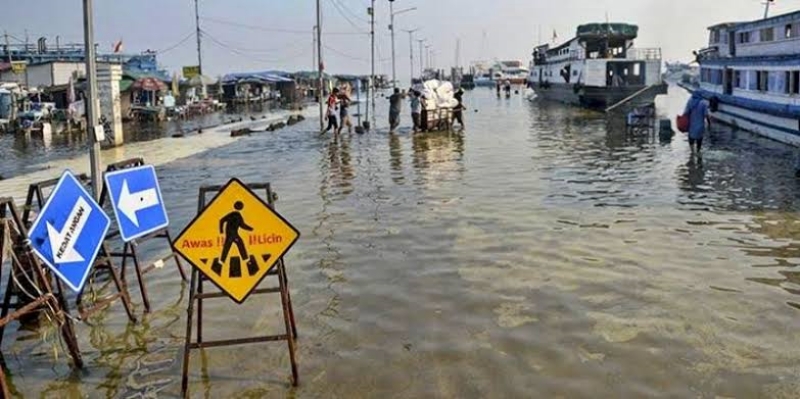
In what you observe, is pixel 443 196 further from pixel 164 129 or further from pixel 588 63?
pixel 588 63

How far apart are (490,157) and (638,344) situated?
46.1ft

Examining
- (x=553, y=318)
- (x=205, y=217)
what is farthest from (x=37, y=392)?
(x=553, y=318)

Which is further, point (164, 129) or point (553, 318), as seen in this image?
point (164, 129)

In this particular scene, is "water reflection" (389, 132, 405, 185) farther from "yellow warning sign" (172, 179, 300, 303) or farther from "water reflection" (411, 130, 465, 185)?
"yellow warning sign" (172, 179, 300, 303)

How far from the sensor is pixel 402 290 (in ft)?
25.9

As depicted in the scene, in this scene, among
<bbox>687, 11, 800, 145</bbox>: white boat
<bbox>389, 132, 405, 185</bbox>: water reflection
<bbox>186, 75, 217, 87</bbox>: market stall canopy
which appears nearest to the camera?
<bbox>389, 132, 405, 185</bbox>: water reflection

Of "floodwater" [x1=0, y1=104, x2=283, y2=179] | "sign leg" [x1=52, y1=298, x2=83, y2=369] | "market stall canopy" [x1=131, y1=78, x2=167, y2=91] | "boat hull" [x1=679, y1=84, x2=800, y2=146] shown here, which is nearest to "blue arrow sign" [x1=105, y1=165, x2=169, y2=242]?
"sign leg" [x1=52, y1=298, x2=83, y2=369]

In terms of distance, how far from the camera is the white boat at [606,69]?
41.0 m

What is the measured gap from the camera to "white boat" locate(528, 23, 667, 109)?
41031mm

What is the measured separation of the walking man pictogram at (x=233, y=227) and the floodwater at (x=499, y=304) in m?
1.16

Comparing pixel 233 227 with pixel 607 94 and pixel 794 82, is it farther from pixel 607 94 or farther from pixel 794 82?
pixel 607 94

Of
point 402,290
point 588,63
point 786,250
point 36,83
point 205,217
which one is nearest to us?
point 205,217

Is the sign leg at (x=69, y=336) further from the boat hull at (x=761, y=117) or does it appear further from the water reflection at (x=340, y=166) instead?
the boat hull at (x=761, y=117)

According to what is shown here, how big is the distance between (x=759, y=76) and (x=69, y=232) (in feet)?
82.7
